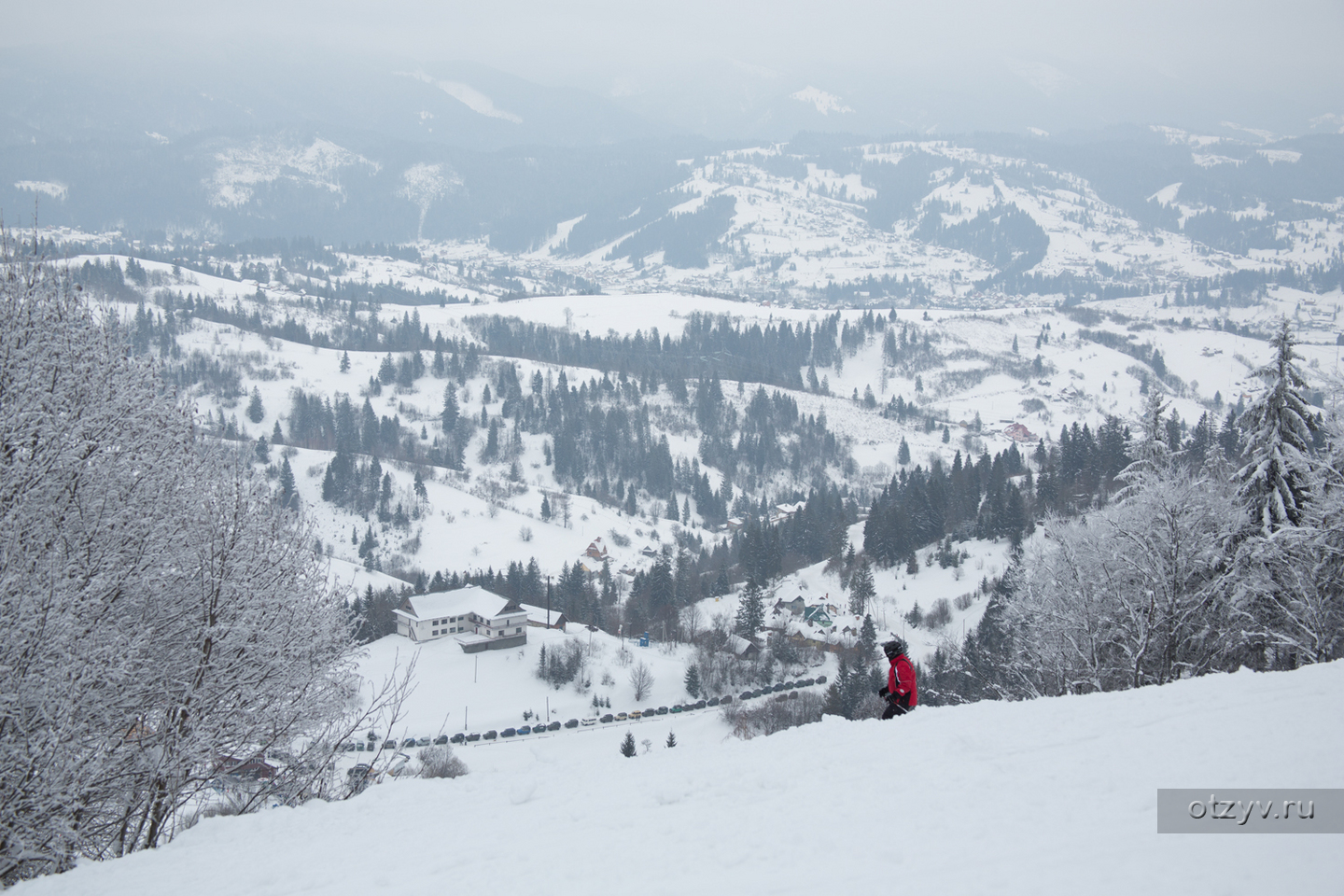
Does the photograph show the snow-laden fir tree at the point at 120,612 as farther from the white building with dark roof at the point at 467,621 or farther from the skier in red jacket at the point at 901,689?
the white building with dark roof at the point at 467,621

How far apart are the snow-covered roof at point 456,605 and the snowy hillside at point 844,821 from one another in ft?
143

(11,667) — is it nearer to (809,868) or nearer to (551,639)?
(809,868)

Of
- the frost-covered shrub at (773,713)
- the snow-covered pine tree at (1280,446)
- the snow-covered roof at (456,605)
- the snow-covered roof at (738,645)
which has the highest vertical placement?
the snow-covered pine tree at (1280,446)

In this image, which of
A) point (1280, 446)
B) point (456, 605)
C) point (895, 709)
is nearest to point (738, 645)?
point (456, 605)

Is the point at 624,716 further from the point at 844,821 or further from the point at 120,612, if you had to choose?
the point at 844,821

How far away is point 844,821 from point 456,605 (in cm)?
4940

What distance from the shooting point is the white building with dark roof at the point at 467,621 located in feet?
171

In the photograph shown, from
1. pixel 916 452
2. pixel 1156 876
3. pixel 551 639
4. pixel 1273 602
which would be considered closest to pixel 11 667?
pixel 1156 876

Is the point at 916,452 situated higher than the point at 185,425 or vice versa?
the point at 185,425

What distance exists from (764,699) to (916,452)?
75832mm

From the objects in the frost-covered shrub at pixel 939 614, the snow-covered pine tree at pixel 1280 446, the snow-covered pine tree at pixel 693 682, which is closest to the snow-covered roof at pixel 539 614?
the snow-covered pine tree at pixel 693 682

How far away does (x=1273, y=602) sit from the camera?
1855cm

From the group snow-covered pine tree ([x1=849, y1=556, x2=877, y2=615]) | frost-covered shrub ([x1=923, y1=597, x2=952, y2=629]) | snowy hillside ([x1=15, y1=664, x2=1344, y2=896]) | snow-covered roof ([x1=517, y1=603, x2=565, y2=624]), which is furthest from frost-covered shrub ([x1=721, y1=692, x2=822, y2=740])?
snowy hillside ([x1=15, y1=664, x2=1344, y2=896])

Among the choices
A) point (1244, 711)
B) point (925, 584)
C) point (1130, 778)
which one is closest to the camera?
point (1130, 778)
